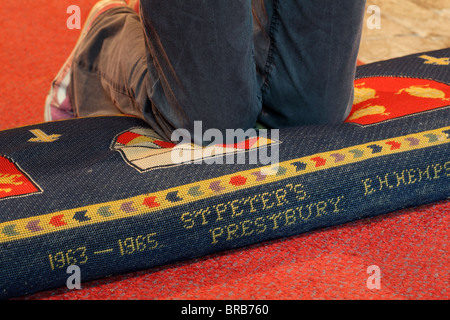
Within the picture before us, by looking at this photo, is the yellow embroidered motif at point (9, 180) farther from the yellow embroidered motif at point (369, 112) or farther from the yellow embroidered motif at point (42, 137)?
the yellow embroidered motif at point (369, 112)

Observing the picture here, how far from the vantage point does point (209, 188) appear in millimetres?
641

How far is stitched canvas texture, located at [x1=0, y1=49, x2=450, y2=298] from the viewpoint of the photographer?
1.93 feet

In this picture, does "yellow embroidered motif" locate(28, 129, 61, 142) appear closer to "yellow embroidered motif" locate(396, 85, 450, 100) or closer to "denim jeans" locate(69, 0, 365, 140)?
"denim jeans" locate(69, 0, 365, 140)

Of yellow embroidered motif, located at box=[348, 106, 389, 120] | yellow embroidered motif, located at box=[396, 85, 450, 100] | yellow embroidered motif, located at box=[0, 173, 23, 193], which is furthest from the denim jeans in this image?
yellow embroidered motif, located at box=[0, 173, 23, 193]

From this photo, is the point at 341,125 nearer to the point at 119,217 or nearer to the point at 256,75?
the point at 256,75

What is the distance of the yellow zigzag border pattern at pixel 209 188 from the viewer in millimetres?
582

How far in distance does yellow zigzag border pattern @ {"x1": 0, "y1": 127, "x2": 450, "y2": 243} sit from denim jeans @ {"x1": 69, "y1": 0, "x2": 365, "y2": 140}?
0.13 metres

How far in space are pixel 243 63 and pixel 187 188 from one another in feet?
0.67

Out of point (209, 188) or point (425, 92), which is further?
point (425, 92)

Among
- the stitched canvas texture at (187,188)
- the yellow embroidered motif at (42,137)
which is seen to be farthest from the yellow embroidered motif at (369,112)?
the yellow embroidered motif at (42,137)

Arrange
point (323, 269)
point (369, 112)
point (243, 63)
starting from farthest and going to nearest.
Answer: point (369, 112), point (243, 63), point (323, 269)

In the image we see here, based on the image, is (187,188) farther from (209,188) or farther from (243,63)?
(243,63)

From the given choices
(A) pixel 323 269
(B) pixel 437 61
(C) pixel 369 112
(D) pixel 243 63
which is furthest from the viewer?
(B) pixel 437 61

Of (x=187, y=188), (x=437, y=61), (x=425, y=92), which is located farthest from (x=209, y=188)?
(x=437, y=61)
